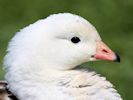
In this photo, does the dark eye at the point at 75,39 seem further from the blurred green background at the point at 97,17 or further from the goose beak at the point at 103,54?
the blurred green background at the point at 97,17

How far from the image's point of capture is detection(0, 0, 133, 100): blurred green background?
664 cm

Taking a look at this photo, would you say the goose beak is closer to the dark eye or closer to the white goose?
the white goose

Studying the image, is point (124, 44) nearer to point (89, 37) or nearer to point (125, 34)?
point (125, 34)

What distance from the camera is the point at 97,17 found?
24.3 feet

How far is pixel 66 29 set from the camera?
3.91m

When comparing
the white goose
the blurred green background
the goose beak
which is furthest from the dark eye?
the blurred green background

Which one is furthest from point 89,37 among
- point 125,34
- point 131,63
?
point 125,34

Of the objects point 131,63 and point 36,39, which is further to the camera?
point 131,63

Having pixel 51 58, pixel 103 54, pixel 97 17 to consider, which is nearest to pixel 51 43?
pixel 51 58

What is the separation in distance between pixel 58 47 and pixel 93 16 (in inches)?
137

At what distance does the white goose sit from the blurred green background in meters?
2.35

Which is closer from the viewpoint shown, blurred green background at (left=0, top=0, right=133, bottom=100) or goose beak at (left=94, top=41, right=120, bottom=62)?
goose beak at (left=94, top=41, right=120, bottom=62)

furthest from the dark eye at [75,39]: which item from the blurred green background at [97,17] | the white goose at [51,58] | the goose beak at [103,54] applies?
the blurred green background at [97,17]

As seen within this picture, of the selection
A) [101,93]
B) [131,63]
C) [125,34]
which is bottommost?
[101,93]
